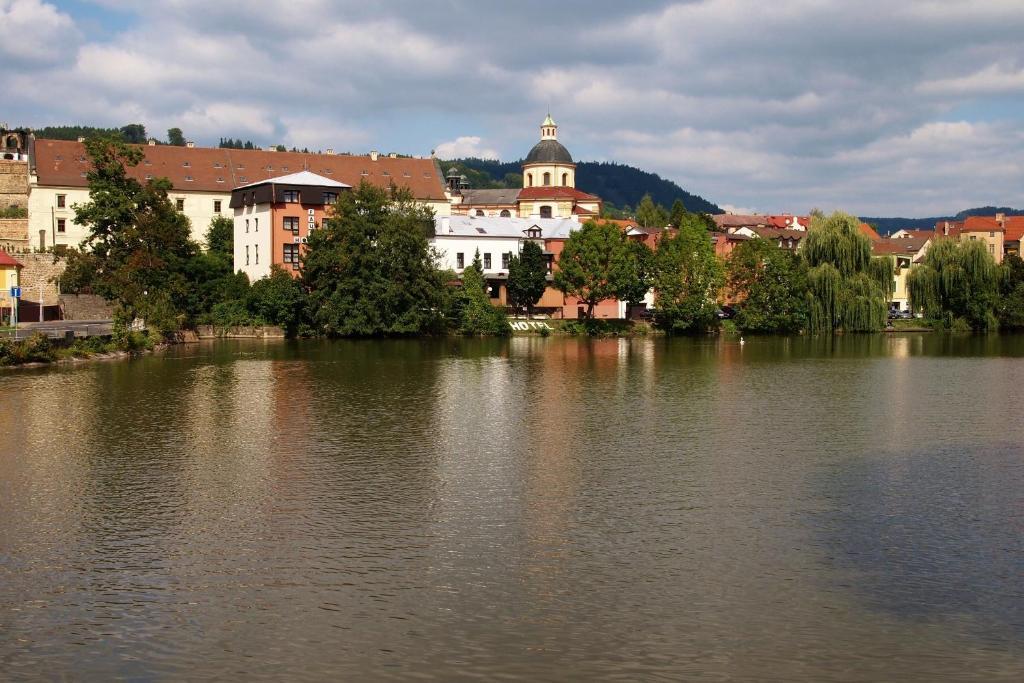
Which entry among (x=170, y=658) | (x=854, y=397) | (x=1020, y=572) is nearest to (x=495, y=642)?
(x=170, y=658)

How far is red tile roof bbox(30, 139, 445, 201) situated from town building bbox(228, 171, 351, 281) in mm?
19580

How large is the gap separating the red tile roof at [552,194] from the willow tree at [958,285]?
5205 cm

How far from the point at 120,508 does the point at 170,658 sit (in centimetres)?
746

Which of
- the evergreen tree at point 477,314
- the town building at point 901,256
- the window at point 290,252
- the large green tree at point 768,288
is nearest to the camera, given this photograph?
the evergreen tree at point 477,314

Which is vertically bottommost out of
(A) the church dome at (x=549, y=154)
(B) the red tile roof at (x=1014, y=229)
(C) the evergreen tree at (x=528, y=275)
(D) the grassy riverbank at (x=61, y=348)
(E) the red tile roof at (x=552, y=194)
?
(D) the grassy riverbank at (x=61, y=348)

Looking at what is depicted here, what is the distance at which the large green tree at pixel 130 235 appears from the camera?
6366 cm

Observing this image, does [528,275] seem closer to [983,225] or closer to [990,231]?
[990,231]

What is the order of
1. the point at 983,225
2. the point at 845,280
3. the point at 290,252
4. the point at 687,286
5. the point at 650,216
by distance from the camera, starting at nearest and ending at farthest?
the point at 845,280, the point at 687,286, the point at 290,252, the point at 983,225, the point at 650,216

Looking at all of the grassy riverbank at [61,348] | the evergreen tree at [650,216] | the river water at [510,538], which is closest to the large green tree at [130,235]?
the grassy riverbank at [61,348]

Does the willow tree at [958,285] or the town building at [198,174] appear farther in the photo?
the town building at [198,174]

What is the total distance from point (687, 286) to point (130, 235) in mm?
40096

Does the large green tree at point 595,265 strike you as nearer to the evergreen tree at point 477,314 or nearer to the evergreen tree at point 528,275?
the evergreen tree at point 528,275

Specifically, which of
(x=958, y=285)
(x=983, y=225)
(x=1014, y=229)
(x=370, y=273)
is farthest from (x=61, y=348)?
A: (x=1014, y=229)

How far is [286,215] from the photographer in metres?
77.3
